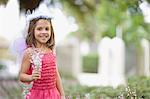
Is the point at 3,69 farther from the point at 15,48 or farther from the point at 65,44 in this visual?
the point at 15,48

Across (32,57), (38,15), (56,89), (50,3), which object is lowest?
(56,89)

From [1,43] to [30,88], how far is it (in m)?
16.0

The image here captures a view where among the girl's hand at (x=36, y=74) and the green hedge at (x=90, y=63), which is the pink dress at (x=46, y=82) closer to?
the girl's hand at (x=36, y=74)

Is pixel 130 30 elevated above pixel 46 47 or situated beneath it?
elevated above

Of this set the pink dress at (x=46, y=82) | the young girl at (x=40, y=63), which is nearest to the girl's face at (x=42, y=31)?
the young girl at (x=40, y=63)

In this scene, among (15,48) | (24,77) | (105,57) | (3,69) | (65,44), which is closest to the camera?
(24,77)

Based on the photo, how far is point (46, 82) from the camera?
2939 mm

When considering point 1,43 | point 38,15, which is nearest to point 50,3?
point 38,15

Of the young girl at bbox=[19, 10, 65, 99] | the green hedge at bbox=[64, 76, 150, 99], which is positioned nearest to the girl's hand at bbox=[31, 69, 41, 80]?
the young girl at bbox=[19, 10, 65, 99]

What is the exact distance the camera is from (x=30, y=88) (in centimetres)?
296

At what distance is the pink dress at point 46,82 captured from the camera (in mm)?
2924

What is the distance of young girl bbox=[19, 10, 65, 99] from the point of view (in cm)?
291

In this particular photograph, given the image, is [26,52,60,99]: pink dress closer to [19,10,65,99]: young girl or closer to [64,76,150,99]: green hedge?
[19,10,65,99]: young girl

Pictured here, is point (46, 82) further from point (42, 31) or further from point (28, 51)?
point (42, 31)
